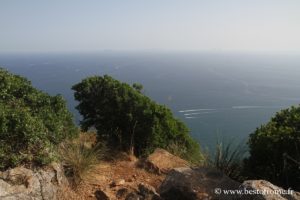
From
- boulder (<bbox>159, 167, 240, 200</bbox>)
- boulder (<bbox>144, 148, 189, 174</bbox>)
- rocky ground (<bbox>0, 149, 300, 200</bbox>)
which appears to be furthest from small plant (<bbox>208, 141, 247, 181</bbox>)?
boulder (<bbox>144, 148, 189, 174</bbox>)

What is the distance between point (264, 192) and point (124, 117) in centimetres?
566

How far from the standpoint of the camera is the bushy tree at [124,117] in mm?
8664

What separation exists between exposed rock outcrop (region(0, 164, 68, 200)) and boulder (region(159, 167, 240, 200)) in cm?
158

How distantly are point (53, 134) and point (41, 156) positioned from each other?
1.10 meters

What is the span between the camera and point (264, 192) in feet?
12.1

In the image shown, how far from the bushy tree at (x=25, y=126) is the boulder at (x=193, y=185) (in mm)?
1840

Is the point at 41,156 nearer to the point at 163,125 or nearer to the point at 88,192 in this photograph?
the point at 88,192

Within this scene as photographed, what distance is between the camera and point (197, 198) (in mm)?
4484

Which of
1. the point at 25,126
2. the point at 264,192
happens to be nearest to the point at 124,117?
the point at 25,126

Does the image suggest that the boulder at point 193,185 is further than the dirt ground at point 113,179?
No

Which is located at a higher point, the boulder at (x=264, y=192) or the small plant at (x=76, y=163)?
the boulder at (x=264, y=192)

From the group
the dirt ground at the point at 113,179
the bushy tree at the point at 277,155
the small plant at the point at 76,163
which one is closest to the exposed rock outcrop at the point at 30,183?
the dirt ground at the point at 113,179

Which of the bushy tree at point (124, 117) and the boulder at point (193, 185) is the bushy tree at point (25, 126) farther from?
the bushy tree at point (124, 117)

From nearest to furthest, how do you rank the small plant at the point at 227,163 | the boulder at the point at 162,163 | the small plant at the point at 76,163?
the small plant at the point at 76,163 → the small plant at the point at 227,163 → the boulder at the point at 162,163
